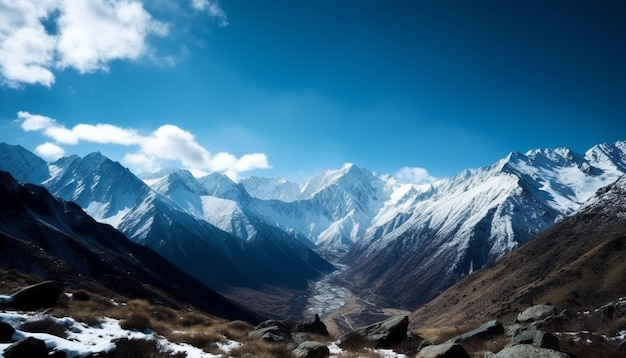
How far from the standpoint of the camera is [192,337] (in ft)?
64.7

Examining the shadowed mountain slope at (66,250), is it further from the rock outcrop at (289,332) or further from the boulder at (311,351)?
the boulder at (311,351)

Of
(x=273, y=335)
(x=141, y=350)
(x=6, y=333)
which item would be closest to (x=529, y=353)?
(x=273, y=335)

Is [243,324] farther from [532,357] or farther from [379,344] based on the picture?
→ [532,357]

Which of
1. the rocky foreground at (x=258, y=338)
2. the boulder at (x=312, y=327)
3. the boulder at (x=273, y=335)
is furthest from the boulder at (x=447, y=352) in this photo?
the boulder at (x=312, y=327)

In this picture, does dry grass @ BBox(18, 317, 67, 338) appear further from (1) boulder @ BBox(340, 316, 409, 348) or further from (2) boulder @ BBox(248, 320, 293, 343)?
(1) boulder @ BBox(340, 316, 409, 348)

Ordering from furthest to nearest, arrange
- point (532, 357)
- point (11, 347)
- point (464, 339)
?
point (464, 339)
point (532, 357)
point (11, 347)

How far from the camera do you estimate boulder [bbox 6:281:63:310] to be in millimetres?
19031

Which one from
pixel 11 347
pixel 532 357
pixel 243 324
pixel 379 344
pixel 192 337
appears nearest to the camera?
pixel 11 347

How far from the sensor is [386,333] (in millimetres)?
23922

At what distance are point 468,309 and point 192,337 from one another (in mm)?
139905

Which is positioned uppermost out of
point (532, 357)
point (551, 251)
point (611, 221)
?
point (611, 221)

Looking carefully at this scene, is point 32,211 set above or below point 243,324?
above

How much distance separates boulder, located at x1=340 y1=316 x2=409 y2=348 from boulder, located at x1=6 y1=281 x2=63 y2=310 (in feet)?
55.4

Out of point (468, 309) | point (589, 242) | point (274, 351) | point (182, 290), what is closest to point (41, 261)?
point (182, 290)
